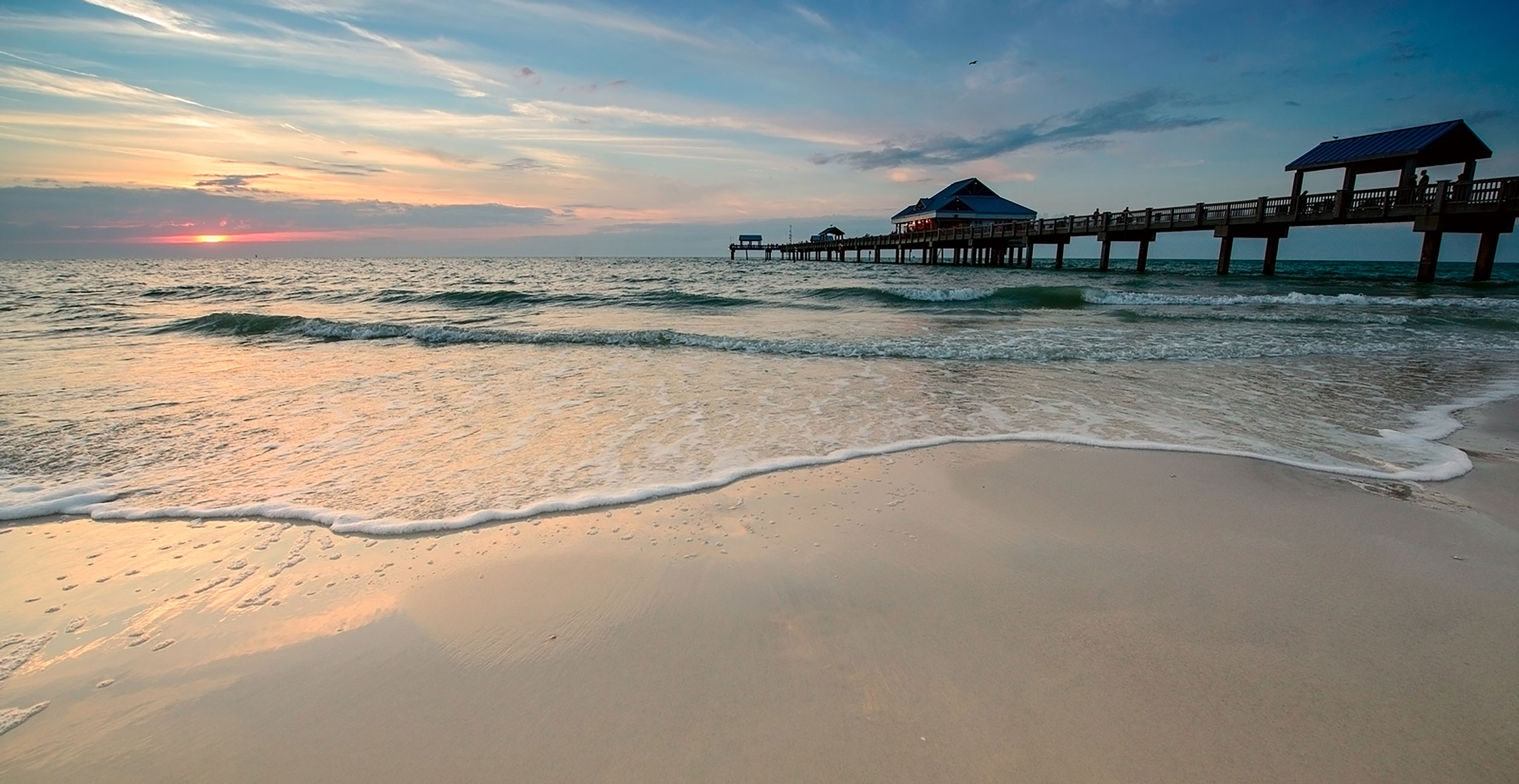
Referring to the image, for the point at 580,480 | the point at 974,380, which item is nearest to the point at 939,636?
the point at 580,480

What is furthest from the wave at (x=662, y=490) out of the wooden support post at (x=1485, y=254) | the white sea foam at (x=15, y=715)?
the wooden support post at (x=1485, y=254)

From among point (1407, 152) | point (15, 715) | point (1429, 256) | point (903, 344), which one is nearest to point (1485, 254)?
point (1429, 256)

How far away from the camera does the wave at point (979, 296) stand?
20.0m

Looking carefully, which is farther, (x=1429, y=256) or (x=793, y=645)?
(x=1429, y=256)

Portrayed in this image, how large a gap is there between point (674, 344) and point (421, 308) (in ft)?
36.9

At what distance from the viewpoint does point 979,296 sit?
845 inches

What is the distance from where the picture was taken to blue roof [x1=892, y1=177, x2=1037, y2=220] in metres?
54.0

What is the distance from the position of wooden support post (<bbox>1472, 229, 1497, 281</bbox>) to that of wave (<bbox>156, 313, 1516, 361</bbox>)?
588 inches

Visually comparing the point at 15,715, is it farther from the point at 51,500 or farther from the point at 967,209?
the point at 967,209

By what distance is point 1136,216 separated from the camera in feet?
98.2

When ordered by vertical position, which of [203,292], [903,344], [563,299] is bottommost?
[903,344]

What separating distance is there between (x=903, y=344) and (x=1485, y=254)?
82.7 feet

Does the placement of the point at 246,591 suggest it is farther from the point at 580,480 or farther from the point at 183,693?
the point at 580,480

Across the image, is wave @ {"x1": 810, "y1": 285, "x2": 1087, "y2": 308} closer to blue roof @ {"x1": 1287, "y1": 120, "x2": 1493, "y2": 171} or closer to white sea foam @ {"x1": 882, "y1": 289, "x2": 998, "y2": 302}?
white sea foam @ {"x1": 882, "y1": 289, "x2": 998, "y2": 302}
